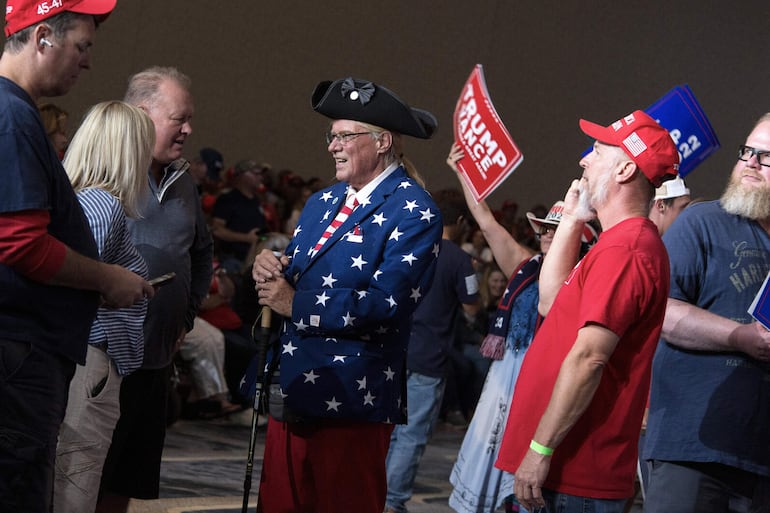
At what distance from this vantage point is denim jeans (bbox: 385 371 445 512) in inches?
214

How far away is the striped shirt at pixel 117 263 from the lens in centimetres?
284

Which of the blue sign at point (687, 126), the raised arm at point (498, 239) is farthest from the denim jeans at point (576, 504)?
the raised arm at point (498, 239)

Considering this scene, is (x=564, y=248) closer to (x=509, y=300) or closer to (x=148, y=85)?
(x=148, y=85)

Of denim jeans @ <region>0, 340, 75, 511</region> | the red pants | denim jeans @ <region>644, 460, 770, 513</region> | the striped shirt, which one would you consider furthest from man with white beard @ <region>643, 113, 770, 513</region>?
denim jeans @ <region>0, 340, 75, 511</region>

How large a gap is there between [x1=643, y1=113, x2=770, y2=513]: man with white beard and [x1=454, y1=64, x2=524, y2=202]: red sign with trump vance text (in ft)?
6.30

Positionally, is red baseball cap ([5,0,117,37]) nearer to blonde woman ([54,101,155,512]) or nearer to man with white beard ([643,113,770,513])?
blonde woman ([54,101,155,512])

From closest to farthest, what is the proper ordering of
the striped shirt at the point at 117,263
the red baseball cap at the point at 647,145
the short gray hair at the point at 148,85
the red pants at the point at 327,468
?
the red baseball cap at the point at 647,145, the striped shirt at the point at 117,263, the red pants at the point at 327,468, the short gray hair at the point at 148,85

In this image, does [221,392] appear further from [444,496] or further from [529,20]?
[529,20]

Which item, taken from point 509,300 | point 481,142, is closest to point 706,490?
point 509,300

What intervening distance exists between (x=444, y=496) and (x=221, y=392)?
2130 mm

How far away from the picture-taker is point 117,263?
2938 millimetres

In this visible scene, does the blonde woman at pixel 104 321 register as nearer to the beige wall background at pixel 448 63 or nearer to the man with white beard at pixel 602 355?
the man with white beard at pixel 602 355

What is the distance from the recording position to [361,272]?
3.14 metres

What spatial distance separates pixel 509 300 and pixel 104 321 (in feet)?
8.58
